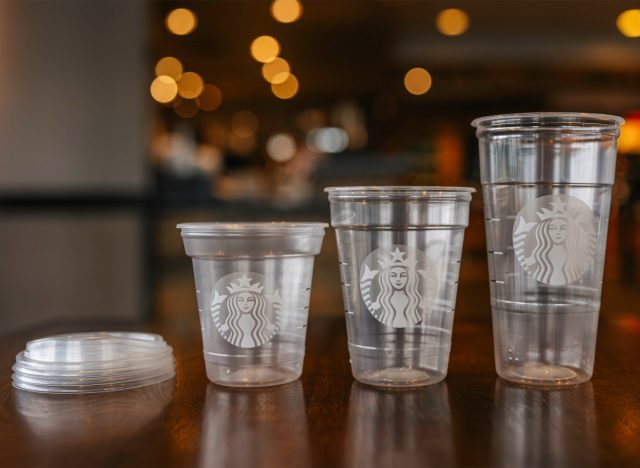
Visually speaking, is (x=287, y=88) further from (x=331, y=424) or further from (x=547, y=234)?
(x=331, y=424)

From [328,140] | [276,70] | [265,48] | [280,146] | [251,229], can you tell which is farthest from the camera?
[280,146]

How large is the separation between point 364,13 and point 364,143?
1465mm

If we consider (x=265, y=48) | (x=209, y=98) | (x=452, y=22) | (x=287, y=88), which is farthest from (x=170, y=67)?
(x=452, y=22)

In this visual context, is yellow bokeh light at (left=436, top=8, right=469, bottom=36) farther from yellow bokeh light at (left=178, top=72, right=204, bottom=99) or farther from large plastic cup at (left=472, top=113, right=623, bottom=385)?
large plastic cup at (left=472, top=113, right=623, bottom=385)

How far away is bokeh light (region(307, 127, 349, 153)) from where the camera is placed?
18.9ft

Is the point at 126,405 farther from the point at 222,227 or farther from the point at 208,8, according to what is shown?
the point at 208,8

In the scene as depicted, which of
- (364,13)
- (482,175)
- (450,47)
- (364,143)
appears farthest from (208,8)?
(482,175)

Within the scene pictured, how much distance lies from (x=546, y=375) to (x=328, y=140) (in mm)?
5417

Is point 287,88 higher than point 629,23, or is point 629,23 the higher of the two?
point 629,23

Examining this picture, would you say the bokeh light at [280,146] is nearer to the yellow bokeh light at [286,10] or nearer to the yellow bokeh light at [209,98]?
the yellow bokeh light at [209,98]

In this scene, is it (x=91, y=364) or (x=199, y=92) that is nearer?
(x=91, y=364)

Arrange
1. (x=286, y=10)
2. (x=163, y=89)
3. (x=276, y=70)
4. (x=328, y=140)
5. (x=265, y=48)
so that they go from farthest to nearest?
(x=328, y=140)
(x=276, y=70)
(x=265, y=48)
(x=163, y=89)
(x=286, y=10)

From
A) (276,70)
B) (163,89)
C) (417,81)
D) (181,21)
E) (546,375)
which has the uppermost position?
(181,21)

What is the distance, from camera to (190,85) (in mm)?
5379
